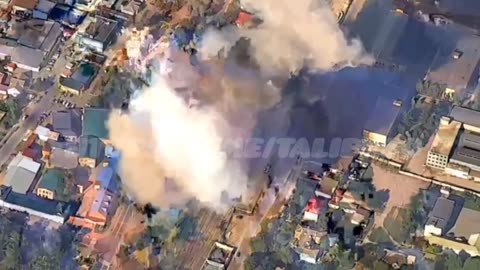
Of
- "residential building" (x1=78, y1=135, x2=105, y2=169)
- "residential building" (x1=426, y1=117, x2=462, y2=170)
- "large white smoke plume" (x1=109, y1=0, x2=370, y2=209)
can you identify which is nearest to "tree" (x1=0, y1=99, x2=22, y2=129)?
"residential building" (x1=78, y1=135, x2=105, y2=169)

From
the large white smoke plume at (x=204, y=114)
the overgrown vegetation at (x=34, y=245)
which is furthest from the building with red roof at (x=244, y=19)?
the overgrown vegetation at (x=34, y=245)

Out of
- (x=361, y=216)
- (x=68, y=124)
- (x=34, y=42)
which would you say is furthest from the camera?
(x=34, y=42)

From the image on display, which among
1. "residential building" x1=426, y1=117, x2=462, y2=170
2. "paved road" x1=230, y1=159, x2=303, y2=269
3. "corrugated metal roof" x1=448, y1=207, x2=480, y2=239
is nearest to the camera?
"paved road" x1=230, y1=159, x2=303, y2=269

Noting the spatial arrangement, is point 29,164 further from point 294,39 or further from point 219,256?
point 294,39

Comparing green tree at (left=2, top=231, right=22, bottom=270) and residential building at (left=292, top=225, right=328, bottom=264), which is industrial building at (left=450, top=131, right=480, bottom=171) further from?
green tree at (left=2, top=231, right=22, bottom=270)

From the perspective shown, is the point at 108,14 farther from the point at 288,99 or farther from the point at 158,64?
the point at 288,99

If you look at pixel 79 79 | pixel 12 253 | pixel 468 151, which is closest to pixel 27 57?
pixel 79 79
